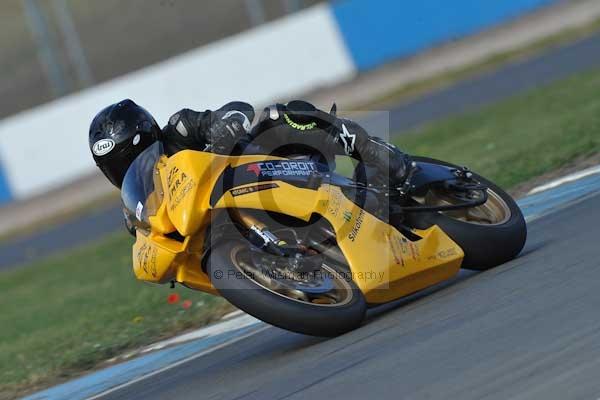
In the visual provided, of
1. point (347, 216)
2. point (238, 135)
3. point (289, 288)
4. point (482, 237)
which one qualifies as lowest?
point (482, 237)

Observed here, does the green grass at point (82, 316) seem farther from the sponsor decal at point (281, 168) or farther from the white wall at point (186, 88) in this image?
the white wall at point (186, 88)

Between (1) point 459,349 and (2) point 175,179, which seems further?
(2) point 175,179

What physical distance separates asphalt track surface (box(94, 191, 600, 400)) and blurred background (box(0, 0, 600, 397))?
30.6 feet

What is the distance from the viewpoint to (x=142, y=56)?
2166cm

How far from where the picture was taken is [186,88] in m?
20.0

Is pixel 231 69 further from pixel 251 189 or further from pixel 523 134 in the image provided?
pixel 251 189

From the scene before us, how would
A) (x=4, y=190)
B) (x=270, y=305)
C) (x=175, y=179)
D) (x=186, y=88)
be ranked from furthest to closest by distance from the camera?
(x=4, y=190) → (x=186, y=88) → (x=175, y=179) → (x=270, y=305)

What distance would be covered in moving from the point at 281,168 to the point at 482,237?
4.08 feet

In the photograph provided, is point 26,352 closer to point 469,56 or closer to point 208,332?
point 208,332

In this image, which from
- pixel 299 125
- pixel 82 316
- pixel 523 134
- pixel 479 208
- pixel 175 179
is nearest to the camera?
pixel 175 179

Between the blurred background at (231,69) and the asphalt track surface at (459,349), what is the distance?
932cm

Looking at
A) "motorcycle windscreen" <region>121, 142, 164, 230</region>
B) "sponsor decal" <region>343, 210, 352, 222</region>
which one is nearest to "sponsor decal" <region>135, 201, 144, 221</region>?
"motorcycle windscreen" <region>121, 142, 164, 230</region>

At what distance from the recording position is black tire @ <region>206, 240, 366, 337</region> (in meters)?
5.38

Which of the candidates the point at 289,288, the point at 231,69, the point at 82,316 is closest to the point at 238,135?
the point at 289,288
